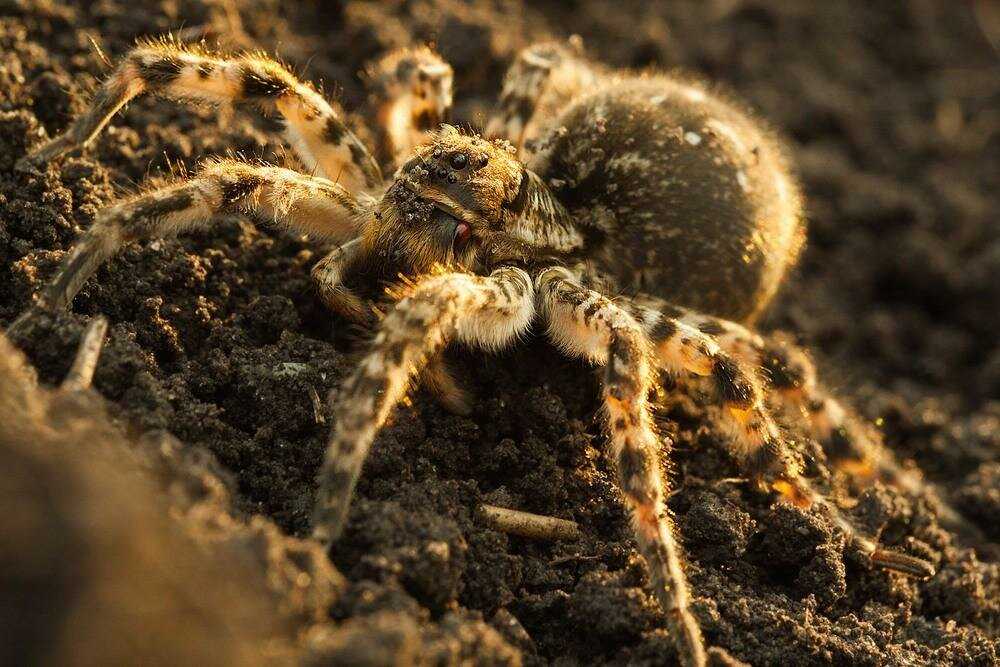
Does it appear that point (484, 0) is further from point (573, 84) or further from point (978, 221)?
point (978, 221)

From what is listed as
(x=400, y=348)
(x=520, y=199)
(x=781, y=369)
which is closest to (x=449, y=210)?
(x=520, y=199)

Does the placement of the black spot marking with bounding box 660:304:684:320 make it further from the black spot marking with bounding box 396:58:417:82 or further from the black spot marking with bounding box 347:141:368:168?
the black spot marking with bounding box 396:58:417:82

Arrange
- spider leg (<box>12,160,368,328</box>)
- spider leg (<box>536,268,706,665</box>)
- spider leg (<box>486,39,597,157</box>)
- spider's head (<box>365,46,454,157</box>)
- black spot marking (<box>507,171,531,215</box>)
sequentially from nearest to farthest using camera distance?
1. spider leg (<box>536,268,706,665</box>)
2. spider leg (<box>12,160,368,328</box>)
3. black spot marking (<box>507,171,531,215</box>)
4. spider's head (<box>365,46,454,157</box>)
5. spider leg (<box>486,39,597,157</box>)

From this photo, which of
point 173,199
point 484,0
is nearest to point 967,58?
point 484,0

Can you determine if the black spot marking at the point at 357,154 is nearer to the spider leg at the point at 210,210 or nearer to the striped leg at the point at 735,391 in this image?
the spider leg at the point at 210,210

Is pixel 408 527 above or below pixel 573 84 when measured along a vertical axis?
below

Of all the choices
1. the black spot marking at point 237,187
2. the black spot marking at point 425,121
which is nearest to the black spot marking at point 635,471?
the black spot marking at point 237,187

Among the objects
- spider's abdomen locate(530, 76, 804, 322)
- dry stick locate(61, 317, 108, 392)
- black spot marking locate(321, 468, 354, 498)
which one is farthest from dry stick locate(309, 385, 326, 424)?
spider's abdomen locate(530, 76, 804, 322)
